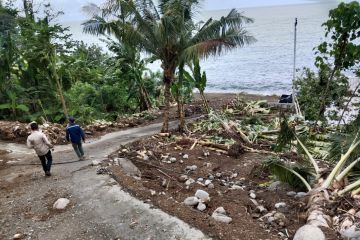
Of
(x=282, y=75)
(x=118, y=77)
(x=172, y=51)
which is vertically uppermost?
(x=172, y=51)

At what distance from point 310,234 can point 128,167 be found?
6.14 metres

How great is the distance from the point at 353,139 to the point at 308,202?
7.11 feet

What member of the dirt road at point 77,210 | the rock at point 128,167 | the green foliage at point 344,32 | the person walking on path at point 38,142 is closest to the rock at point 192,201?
the dirt road at point 77,210

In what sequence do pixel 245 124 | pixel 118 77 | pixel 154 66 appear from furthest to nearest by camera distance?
A: pixel 154 66
pixel 118 77
pixel 245 124

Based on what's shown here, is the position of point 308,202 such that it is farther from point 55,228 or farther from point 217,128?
point 217,128

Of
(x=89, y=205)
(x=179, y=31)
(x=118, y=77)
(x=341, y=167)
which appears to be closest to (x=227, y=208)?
(x=341, y=167)

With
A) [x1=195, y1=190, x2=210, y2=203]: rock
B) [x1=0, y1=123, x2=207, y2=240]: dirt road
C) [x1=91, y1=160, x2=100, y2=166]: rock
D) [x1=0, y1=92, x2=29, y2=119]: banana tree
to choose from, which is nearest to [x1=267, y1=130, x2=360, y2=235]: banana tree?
[x1=195, y1=190, x2=210, y2=203]: rock

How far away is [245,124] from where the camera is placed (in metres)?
17.1

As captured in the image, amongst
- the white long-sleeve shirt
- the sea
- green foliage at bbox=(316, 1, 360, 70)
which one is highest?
green foliage at bbox=(316, 1, 360, 70)

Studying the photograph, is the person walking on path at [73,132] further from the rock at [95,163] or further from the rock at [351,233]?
the rock at [351,233]

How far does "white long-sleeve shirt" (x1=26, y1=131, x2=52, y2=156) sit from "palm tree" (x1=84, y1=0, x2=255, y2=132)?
5635 millimetres

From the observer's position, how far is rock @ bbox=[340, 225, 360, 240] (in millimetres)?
5430

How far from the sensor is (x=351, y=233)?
217 inches

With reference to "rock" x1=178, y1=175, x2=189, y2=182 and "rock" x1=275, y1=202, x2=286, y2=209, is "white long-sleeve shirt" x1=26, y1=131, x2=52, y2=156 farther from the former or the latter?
"rock" x1=275, y1=202, x2=286, y2=209
